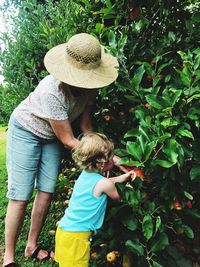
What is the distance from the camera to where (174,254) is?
2.54m

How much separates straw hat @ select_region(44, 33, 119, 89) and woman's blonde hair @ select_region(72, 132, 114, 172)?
13.2 inches

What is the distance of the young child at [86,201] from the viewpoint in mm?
2598

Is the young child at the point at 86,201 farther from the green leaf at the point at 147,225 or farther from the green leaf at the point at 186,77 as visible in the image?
the green leaf at the point at 186,77

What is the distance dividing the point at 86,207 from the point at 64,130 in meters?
0.52

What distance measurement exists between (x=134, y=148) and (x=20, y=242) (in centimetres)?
201

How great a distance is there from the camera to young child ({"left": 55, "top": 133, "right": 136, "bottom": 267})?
2.60 meters

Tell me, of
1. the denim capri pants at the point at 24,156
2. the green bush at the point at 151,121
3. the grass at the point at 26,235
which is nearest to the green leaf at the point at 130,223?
the green bush at the point at 151,121

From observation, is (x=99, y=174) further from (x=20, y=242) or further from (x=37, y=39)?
(x=37, y=39)

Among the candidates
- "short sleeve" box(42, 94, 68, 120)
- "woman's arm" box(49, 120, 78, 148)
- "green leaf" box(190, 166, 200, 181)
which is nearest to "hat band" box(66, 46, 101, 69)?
"short sleeve" box(42, 94, 68, 120)

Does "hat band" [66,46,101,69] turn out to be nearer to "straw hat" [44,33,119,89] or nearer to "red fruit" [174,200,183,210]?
"straw hat" [44,33,119,89]

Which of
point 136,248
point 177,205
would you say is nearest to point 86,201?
point 136,248

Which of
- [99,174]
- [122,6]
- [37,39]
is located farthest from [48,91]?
[37,39]

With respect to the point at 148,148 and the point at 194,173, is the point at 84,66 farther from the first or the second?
the point at 194,173

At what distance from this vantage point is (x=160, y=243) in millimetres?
2373
